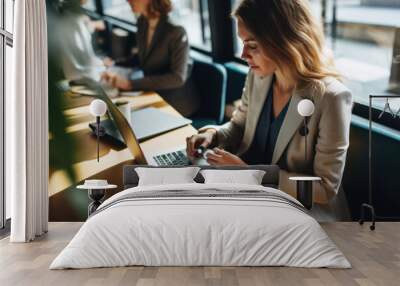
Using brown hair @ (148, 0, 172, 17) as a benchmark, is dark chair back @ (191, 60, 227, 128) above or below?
below

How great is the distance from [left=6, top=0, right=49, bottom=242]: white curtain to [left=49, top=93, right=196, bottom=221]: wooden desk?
0.86m

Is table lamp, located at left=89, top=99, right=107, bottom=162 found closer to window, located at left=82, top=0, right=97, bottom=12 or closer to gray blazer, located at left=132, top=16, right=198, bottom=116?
gray blazer, located at left=132, top=16, right=198, bottom=116

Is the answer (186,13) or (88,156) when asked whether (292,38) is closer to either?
(186,13)

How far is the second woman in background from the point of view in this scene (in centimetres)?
697

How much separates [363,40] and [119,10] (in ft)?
8.34

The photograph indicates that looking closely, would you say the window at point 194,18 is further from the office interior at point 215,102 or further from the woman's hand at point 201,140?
the woman's hand at point 201,140

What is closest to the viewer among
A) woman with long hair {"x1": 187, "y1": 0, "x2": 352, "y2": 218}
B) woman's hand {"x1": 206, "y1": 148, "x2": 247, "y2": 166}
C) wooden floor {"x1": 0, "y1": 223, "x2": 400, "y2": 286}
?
wooden floor {"x1": 0, "y1": 223, "x2": 400, "y2": 286}

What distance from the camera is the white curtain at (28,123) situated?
5672mm

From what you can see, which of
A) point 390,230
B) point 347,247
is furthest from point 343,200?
point 347,247

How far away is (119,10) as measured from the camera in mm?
6965

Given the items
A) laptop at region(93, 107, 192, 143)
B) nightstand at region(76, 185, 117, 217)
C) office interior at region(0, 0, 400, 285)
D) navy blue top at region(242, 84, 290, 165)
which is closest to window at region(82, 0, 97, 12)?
office interior at region(0, 0, 400, 285)

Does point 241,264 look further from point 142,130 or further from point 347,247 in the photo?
point 142,130

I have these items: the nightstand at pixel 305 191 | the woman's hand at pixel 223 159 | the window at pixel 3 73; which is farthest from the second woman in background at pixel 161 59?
the nightstand at pixel 305 191

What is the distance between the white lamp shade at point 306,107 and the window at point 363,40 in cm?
54
